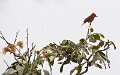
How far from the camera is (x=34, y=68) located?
191 cm

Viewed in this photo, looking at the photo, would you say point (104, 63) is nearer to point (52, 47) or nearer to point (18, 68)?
point (52, 47)

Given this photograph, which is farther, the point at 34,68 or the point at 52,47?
the point at 52,47

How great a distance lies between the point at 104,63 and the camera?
6.60 feet

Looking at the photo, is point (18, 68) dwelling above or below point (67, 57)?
below

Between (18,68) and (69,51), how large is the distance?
43cm

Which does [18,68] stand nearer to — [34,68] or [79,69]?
[34,68]

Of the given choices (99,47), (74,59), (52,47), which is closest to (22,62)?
(52,47)

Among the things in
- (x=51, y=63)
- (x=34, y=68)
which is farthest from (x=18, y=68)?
(x=51, y=63)

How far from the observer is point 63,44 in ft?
6.91

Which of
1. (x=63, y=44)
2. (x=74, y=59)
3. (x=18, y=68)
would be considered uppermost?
(x=63, y=44)

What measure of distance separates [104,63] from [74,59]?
0.77ft

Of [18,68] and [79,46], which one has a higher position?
[79,46]

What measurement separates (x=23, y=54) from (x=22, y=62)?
12 centimetres

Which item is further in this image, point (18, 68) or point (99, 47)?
point (99, 47)
